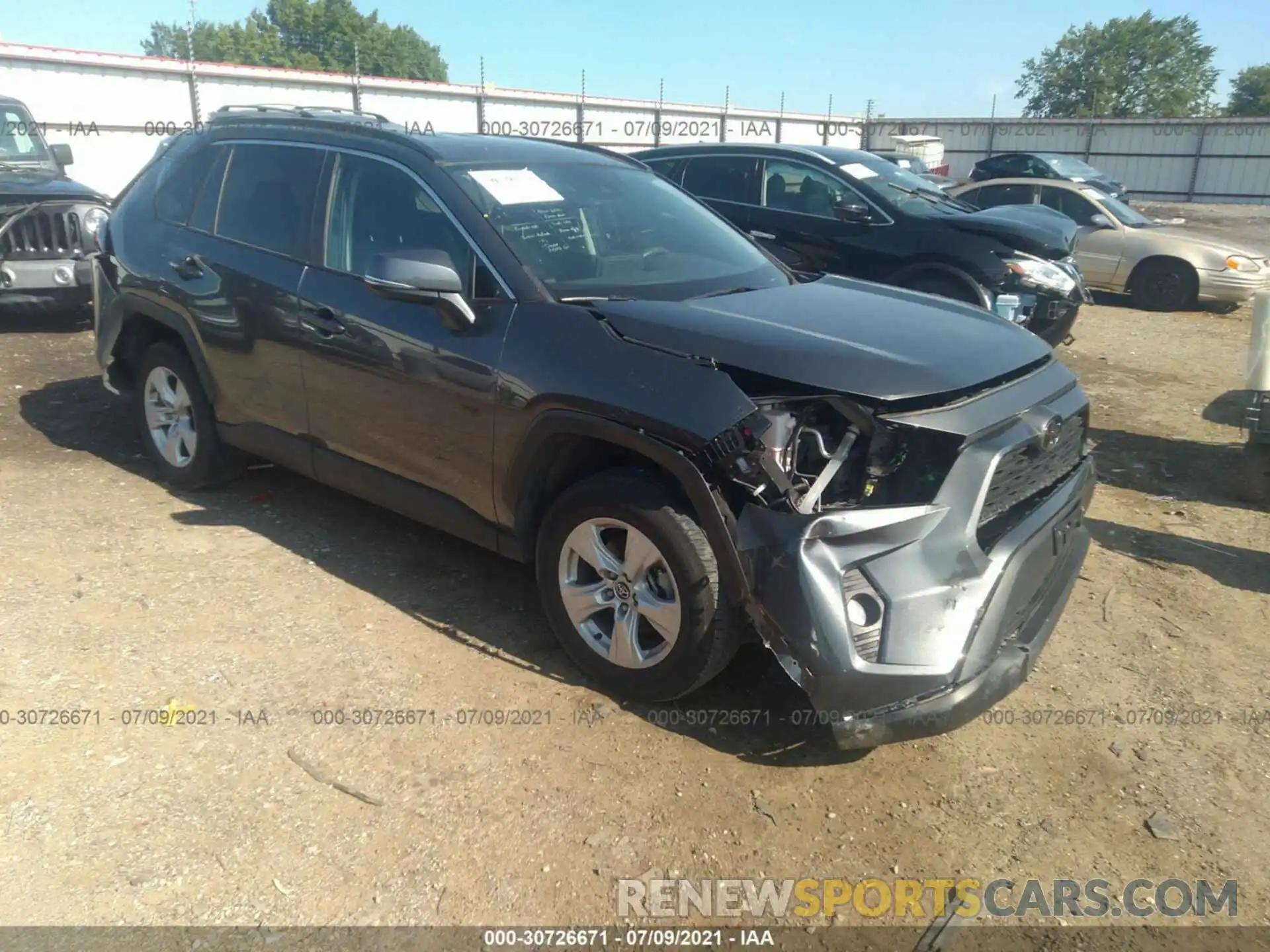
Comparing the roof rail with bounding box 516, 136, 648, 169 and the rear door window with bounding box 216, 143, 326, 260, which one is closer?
the rear door window with bounding box 216, 143, 326, 260

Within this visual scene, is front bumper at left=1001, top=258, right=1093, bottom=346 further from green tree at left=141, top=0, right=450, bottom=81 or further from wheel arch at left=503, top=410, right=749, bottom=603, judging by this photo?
green tree at left=141, top=0, right=450, bottom=81

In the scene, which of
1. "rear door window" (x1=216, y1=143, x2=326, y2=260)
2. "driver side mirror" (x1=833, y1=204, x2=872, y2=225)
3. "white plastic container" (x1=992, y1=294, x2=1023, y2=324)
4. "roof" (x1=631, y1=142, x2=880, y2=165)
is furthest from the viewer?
"roof" (x1=631, y1=142, x2=880, y2=165)

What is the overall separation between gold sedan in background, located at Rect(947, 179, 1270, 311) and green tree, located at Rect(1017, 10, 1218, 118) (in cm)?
5548

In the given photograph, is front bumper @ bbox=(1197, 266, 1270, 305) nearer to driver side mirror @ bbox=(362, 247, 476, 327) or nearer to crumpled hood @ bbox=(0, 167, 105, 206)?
driver side mirror @ bbox=(362, 247, 476, 327)

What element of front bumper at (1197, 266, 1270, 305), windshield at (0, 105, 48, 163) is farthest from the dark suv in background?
front bumper at (1197, 266, 1270, 305)

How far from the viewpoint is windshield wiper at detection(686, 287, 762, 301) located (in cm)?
375

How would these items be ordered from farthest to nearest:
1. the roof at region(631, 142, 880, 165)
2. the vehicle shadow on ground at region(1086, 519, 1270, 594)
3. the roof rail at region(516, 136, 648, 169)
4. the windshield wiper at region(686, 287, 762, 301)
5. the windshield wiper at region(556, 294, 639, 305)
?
the roof at region(631, 142, 880, 165)
the roof rail at region(516, 136, 648, 169)
the vehicle shadow on ground at region(1086, 519, 1270, 594)
the windshield wiper at region(686, 287, 762, 301)
the windshield wiper at region(556, 294, 639, 305)

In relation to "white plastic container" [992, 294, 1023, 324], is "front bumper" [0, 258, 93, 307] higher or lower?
lower

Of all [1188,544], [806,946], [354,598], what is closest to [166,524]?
[354,598]

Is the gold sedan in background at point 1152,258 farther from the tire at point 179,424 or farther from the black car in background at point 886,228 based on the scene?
the tire at point 179,424

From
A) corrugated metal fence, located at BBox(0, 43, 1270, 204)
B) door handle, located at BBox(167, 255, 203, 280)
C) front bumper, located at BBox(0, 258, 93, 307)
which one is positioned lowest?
front bumper, located at BBox(0, 258, 93, 307)

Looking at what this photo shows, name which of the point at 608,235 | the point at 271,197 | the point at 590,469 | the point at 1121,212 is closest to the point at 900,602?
the point at 590,469

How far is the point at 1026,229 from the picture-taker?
7.75 m

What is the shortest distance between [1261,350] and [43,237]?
9.20 meters
